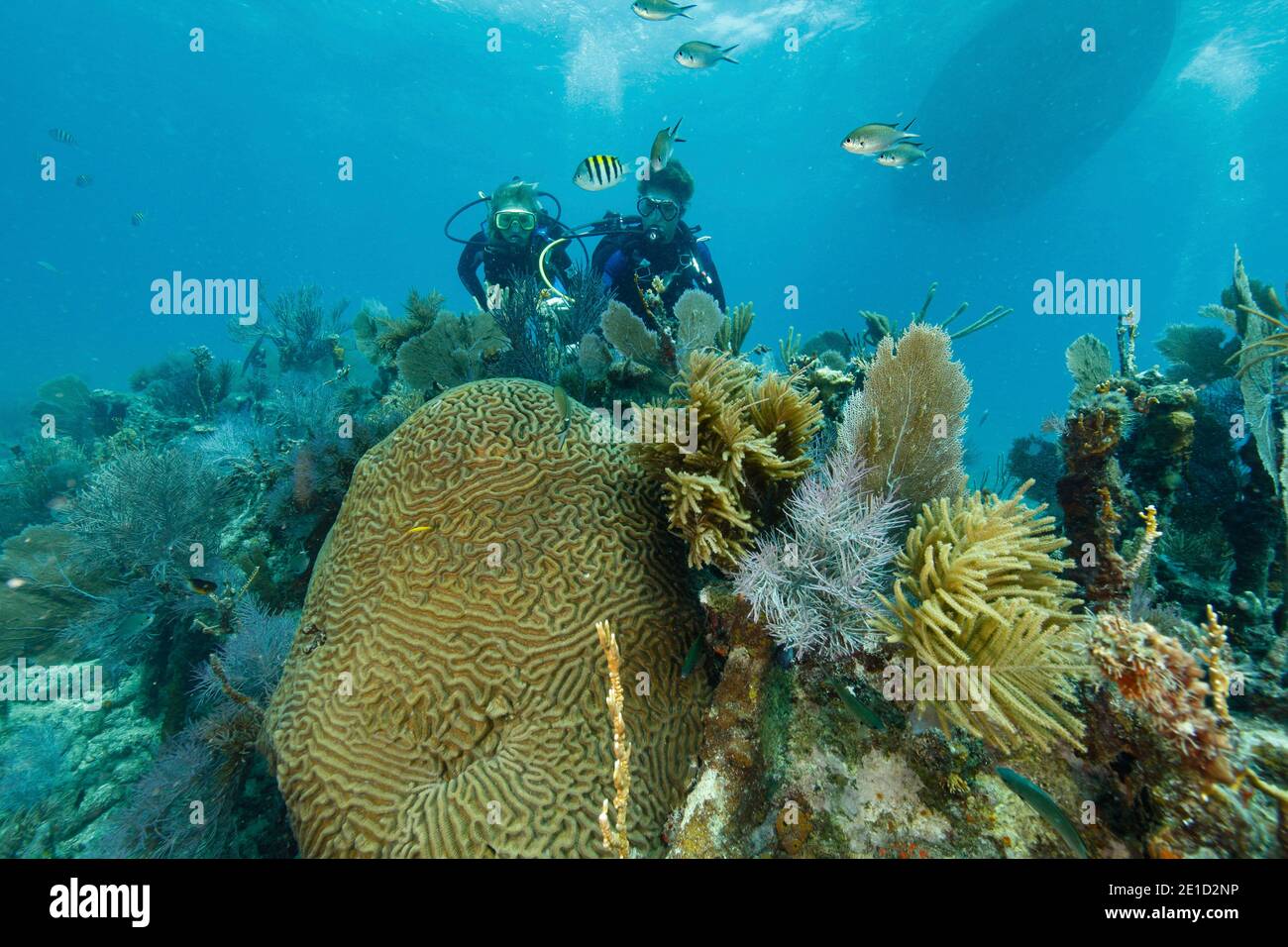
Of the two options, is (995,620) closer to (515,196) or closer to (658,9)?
(658,9)

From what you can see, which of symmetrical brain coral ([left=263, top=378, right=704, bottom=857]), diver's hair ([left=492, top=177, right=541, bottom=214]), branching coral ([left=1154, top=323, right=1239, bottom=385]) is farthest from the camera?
diver's hair ([left=492, top=177, right=541, bottom=214])

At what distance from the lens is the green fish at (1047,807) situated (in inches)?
77.1

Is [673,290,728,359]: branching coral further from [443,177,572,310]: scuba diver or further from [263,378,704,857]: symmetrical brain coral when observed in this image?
Result: [443,177,572,310]: scuba diver

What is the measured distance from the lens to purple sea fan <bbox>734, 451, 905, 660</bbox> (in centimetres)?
268

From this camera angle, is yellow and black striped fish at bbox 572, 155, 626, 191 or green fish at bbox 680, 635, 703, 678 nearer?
green fish at bbox 680, 635, 703, 678

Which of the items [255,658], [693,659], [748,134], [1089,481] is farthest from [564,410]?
[748,134]

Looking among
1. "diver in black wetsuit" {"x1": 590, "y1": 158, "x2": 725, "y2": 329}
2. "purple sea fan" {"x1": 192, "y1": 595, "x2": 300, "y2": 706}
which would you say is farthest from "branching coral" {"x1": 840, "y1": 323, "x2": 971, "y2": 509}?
"diver in black wetsuit" {"x1": 590, "y1": 158, "x2": 725, "y2": 329}

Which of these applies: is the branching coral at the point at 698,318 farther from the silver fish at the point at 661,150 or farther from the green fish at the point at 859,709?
the green fish at the point at 859,709

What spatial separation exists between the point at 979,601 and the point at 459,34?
54.9 metres

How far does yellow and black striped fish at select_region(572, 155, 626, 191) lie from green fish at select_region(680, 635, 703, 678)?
5593 mm

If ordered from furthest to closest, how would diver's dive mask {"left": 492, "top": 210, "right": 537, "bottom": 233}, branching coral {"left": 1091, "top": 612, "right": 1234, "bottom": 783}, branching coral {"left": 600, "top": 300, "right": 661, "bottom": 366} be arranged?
1. diver's dive mask {"left": 492, "top": 210, "right": 537, "bottom": 233}
2. branching coral {"left": 600, "top": 300, "right": 661, "bottom": 366}
3. branching coral {"left": 1091, "top": 612, "right": 1234, "bottom": 783}

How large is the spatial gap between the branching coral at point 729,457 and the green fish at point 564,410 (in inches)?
42.0

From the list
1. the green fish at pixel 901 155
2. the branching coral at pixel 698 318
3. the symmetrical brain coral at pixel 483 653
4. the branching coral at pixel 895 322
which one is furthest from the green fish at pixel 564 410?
the branching coral at pixel 895 322

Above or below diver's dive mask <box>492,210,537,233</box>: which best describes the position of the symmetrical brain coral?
below
